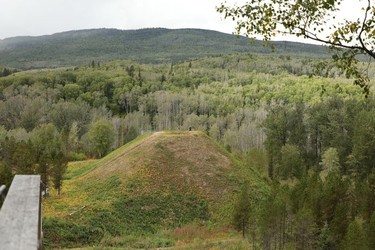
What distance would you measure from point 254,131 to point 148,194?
64393 mm

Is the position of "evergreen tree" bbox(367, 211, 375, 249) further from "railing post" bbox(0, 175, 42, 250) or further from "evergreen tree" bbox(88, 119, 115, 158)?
"evergreen tree" bbox(88, 119, 115, 158)

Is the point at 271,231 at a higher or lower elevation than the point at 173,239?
higher

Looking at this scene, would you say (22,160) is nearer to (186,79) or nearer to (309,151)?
(309,151)

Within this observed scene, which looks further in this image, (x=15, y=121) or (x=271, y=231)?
(x=15, y=121)

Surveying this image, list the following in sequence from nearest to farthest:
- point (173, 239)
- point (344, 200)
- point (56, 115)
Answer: point (173, 239), point (344, 200), point (56, 115)

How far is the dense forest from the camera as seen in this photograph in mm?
30875

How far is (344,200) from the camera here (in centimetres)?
3553

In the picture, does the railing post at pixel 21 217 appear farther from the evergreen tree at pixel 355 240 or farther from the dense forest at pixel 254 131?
the evergreen tree at pixel 355 240

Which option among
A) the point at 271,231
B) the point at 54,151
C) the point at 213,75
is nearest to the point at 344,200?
the point at 271,231

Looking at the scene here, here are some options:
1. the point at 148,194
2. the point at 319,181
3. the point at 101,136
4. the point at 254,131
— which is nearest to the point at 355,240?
the point at 319,181

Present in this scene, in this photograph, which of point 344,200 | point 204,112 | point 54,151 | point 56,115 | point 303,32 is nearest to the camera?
point 303,32

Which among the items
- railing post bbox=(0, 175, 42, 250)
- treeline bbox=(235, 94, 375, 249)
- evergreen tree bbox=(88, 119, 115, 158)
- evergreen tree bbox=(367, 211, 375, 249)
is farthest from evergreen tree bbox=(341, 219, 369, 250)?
evergreen tree bbox=(88, 119, 115, 158)

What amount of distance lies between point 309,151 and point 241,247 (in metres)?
41.3

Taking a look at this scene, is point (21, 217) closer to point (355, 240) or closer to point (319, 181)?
point (355, 240)
